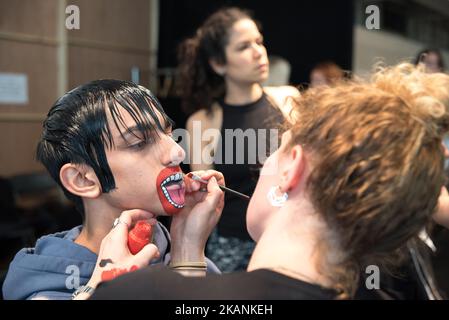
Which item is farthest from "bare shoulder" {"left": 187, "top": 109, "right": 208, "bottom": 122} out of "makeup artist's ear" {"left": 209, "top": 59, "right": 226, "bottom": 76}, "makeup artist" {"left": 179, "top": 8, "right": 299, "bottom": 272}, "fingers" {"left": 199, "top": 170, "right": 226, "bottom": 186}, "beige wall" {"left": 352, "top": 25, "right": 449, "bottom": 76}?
"beige wall" {"left": 352, "top": 25, "right": 449, "bottom": 76}

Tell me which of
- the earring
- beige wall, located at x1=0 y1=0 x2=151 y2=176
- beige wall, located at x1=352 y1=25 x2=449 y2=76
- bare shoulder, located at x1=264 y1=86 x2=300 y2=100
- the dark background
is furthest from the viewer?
beige wall, located at x1=352 y1=25 x2=449 y2=76

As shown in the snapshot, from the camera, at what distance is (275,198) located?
68cm

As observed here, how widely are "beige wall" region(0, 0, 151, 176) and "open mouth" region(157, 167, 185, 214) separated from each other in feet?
Answer: 1.05

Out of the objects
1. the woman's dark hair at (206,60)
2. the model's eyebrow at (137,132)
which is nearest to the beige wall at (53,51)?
the woman's dark hair at (206,60)

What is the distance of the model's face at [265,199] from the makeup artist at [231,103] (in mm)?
346

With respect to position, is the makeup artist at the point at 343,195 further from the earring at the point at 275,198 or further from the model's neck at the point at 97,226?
the model's neck at the point at 97,226

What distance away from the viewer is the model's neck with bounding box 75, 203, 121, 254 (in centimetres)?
85

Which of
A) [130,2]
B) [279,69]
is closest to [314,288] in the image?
[130,2]

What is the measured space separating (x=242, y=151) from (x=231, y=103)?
25 cm

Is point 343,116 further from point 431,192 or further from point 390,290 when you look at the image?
point 390,290

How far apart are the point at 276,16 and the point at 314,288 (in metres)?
2.00

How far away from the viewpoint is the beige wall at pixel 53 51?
1.11 m

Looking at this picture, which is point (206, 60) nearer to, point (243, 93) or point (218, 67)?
point (218, 67)

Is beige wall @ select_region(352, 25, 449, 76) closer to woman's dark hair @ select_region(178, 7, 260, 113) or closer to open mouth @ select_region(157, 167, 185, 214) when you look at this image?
woman's dark hair @ select_region(178, 7, 260, 113)
